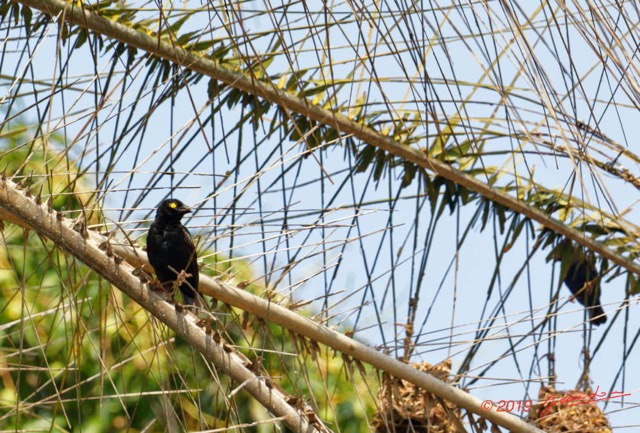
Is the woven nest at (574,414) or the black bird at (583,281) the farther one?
the black bird at (583,281)

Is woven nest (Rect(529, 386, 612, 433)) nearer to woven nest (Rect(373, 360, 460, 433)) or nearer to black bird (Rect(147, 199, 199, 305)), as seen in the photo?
woven nest (Rect(373, 360, 460, 433))

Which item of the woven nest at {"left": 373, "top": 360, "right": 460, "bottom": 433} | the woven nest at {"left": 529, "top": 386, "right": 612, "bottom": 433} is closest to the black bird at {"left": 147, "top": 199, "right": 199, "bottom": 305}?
the woven nest at {"left": 373, "top": 360, "right": 460, "bottom": 433}

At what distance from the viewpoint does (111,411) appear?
4539mm

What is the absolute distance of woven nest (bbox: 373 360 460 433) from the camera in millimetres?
2395

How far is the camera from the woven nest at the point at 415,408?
239 centimetres

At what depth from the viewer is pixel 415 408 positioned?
2.69 m

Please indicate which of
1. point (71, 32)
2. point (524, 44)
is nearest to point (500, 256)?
point (71, 32)

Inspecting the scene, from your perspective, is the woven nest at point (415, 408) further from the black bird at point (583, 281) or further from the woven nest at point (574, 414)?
the black bird at point (583, 281)

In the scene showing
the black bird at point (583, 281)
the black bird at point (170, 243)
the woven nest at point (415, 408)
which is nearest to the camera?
the woven nest at point (415, 408)

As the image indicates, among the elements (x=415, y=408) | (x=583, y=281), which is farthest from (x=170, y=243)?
(x=583, y=281)

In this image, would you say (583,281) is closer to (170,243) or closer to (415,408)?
(415,408)

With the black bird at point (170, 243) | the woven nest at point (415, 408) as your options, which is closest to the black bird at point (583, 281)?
the woven nest at point (415, 408)

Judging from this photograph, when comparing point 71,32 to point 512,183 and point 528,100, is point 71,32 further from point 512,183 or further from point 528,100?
point 512,183

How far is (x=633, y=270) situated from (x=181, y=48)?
5.07 feet
